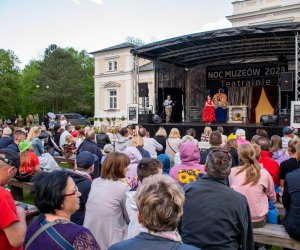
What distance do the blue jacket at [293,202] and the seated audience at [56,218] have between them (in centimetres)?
201

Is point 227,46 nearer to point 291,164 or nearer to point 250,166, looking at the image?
point 291,164

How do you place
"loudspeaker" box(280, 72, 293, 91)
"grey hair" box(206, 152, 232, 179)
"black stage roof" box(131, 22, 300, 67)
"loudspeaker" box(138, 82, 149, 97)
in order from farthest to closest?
"loudspeaker" box(138, 82, 149, 97) < "loudspeaker" box(280, 72, 293, 91) < "black stage roof" box(131, 22, 300, 67) < "grey hair" box(206, 152, 232, 179)

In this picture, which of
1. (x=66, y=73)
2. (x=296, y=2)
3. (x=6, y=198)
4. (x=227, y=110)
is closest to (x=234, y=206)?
(x=6, y=198)

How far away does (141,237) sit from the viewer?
1.54 metres

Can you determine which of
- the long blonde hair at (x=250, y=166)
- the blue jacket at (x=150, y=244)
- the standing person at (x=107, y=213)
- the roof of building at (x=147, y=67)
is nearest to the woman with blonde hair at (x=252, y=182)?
the long blonde hair at (x=250, y=166)

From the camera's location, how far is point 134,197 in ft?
9.44

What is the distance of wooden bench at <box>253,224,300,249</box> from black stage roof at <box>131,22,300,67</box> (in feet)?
32.5

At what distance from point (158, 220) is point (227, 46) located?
1509 cm

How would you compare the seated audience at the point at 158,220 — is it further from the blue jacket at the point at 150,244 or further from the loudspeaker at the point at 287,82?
the loudspeaker at the point at 287,82

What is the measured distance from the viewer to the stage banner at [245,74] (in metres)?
17.8

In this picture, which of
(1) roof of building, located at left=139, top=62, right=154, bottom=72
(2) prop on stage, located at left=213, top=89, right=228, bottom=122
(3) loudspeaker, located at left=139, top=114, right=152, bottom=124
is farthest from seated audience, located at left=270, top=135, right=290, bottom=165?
(1) roof of building, located at left=139, top=62, right=154, bottom=72

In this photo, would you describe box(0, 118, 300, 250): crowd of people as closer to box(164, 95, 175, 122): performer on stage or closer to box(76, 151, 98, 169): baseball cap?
box(76, 151, 98, 169): baseball cap

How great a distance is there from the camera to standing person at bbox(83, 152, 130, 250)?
10.0 feet

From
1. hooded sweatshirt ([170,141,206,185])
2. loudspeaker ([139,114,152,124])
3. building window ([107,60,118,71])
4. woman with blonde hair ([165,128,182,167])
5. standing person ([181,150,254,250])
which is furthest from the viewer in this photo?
building window ([107,60,118,71])
